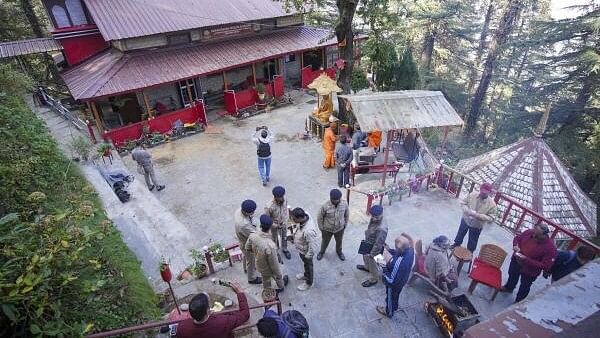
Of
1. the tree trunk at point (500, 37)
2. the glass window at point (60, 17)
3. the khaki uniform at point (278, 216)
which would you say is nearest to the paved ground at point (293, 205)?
the khaki uniform at point (278, 216)

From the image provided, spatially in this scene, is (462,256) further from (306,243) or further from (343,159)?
(343,159)

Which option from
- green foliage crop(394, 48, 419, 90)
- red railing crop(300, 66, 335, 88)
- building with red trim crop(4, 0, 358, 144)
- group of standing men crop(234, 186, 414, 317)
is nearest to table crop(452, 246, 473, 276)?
group of standing men crop(234, 186, 414, 317)

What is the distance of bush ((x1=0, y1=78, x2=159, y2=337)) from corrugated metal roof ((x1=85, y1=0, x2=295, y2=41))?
10571 millimetres

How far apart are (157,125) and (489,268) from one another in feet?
44.0

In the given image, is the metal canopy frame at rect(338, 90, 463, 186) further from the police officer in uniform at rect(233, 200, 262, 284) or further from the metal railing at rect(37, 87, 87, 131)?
the metal railing at rect(37, 87, 87, 131)

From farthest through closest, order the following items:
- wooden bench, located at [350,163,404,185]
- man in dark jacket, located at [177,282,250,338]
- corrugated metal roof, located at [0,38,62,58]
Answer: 1. corrugated metal roof, located at [0,38,62,58]
2. wooden bench, located at [350,163,404,185]
3. man in dark jacket, located at [177,282,250,338]

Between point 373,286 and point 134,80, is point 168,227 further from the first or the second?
point 134,80

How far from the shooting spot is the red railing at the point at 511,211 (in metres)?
6.78

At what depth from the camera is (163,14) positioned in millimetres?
15719

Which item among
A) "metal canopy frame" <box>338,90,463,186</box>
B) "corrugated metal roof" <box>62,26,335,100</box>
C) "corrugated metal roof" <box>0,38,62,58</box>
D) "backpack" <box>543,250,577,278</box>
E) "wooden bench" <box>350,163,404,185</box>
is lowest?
"wooden bench" <box>350,163,404,185</box>

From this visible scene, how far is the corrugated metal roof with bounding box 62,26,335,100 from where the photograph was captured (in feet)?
44.0

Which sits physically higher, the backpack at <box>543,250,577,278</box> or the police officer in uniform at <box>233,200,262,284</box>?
the police officer in uniform at <box>233,200,262,284</box>

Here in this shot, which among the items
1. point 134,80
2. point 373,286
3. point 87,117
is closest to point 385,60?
point 134,80

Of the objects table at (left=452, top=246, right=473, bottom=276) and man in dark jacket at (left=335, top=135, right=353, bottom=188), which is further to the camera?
man in dark jacket at (left=335, top=135, right=353, bottom=188)
